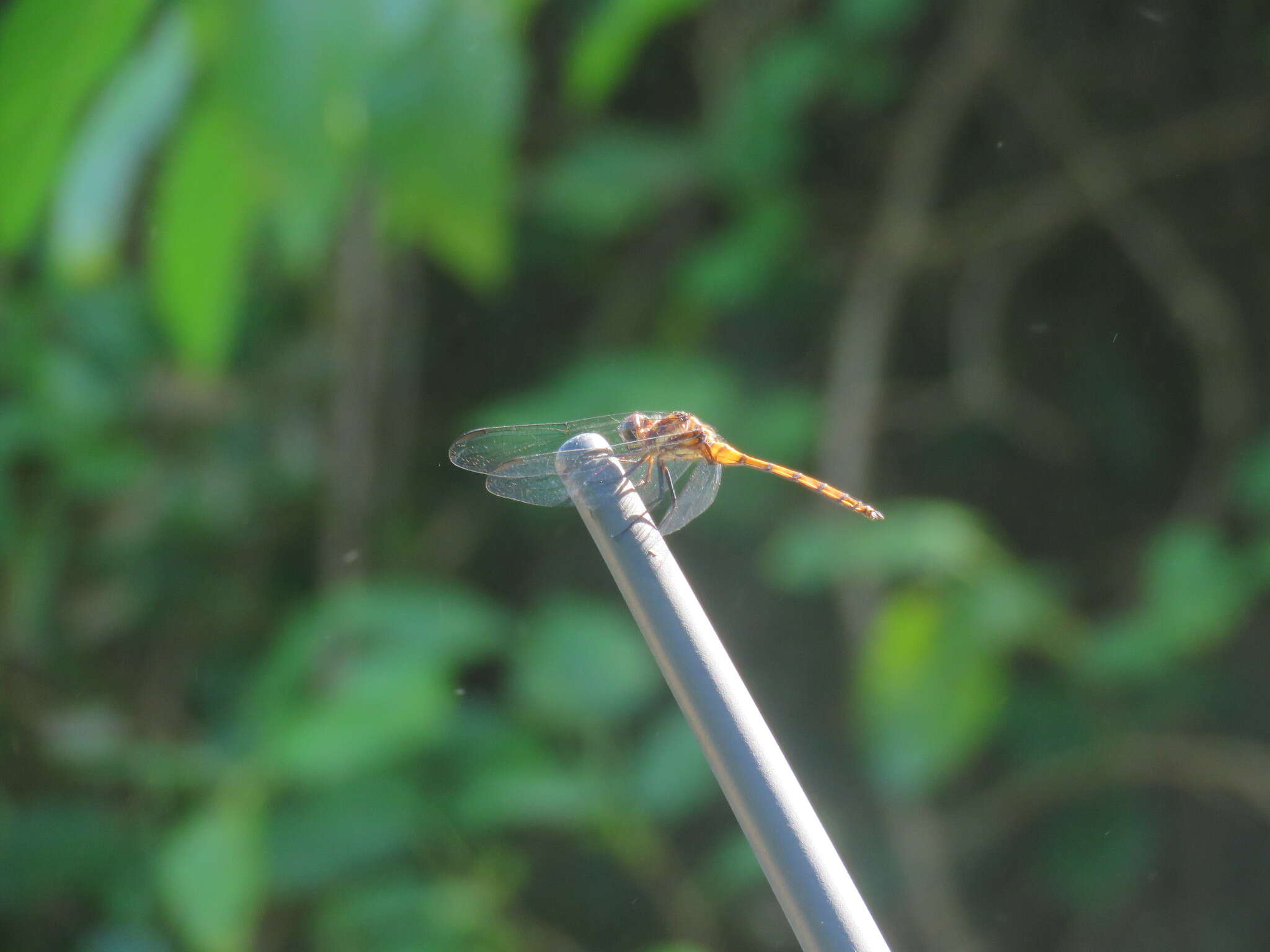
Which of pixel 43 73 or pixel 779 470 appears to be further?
pixel 779 470

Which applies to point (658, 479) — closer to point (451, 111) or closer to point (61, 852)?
point (451, 111)

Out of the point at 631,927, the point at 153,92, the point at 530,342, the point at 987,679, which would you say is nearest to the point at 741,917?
the point at 631,927

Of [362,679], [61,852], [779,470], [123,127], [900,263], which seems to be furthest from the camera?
[900,263]

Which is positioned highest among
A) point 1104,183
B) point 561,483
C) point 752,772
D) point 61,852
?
point 752,772

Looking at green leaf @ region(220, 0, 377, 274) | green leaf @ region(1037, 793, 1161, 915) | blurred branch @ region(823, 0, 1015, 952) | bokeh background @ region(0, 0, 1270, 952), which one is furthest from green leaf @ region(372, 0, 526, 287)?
green leaf @ region(1037, 793, 1161, 915)

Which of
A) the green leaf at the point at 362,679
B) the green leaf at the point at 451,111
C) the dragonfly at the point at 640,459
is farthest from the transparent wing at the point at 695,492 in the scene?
the green leaf at the point at 362,679

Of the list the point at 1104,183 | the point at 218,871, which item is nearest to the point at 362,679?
the point at 218,871

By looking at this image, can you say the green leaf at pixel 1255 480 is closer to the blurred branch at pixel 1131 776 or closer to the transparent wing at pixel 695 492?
the blurred branch at pixel 1131 776
